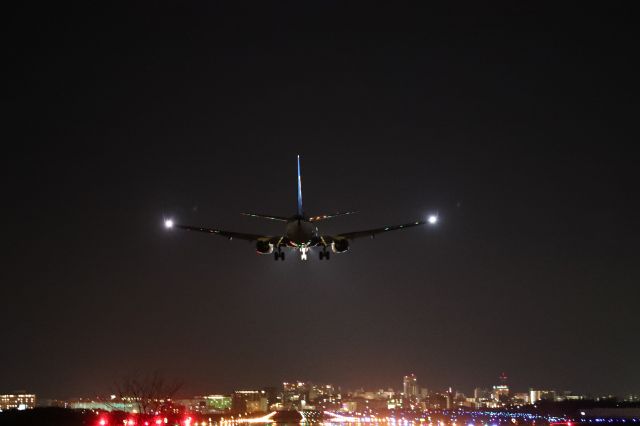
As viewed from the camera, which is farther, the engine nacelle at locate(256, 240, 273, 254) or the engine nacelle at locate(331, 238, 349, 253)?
the engine nacelle at locate(256, 240, 273, 254)

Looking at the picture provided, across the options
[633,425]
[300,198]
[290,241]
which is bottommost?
[633,425]

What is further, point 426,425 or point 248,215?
point 426,425

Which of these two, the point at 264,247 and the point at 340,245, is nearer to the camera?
the point at 340,245

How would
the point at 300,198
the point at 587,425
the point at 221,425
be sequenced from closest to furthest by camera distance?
1. the point at 300,198
2. the point at 221,425
3. the point at 587,425

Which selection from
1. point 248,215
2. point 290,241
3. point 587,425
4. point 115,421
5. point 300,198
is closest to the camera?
point 248,215

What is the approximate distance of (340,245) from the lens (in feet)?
237

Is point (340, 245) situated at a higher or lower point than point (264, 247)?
lower

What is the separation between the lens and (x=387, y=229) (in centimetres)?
7538

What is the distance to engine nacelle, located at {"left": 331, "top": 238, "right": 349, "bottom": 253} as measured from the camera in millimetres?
72062

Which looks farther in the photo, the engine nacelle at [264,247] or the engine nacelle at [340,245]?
the engine nacelle at [264,247]

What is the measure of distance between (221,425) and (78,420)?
25.4m

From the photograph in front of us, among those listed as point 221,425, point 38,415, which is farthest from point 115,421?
point 221,425

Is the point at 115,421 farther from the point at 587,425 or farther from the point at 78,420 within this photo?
the point at 587,425

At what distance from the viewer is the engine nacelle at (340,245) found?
236ft
